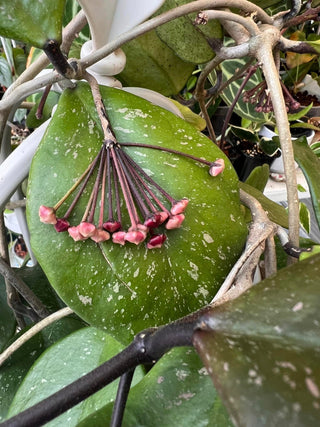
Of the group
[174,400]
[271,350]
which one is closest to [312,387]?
[271,350]

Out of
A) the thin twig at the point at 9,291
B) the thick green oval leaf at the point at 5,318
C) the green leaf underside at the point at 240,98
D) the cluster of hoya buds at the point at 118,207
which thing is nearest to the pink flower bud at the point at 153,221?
the cluster of hoya buds at the point at 118,207

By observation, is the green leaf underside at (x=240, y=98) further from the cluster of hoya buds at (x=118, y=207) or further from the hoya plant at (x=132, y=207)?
the cluster of hoya buds at (x=118, y=207)

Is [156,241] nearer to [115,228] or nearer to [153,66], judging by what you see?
[115,228]

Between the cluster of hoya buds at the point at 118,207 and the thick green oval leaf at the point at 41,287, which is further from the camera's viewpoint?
the thick green oval leaf at the point at 41,287

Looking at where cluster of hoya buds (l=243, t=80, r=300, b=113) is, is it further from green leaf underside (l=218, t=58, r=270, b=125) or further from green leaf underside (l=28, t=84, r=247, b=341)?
green leaf underside (l=218, t=58, r=270, b=125)

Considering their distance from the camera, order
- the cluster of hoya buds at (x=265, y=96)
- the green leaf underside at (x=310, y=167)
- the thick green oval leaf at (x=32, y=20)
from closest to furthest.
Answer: the thick green oval leaf at (x=32, y=20), the green leaf underside at (x=310, y=167), the cluster of hoya buds at (x=265, y=96)

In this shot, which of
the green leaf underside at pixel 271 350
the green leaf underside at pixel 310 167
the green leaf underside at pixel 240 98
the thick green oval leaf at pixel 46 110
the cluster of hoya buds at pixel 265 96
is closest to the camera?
the green leaf underside at pixel 271 350

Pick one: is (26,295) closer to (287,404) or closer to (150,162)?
(150,162)
